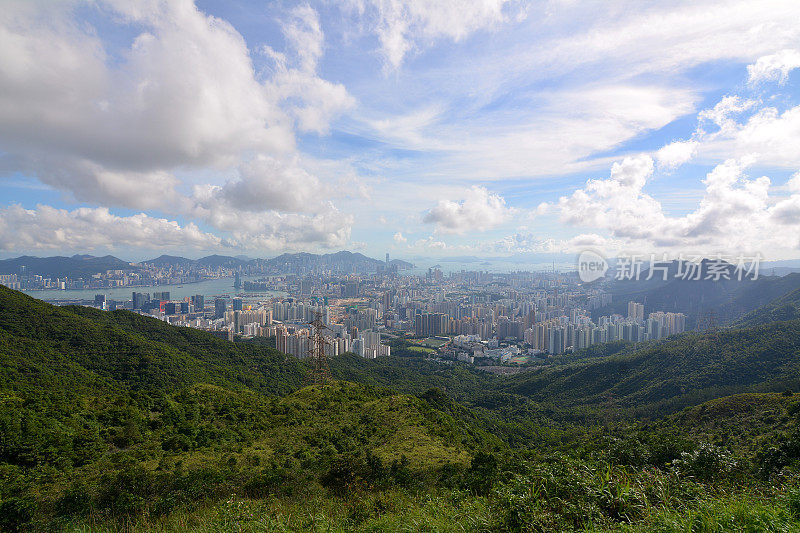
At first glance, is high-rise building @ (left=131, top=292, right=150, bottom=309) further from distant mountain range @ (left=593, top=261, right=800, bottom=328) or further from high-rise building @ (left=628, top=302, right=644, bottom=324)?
distant mountain range @ (left=593, top=261, right=800, bottom=328)

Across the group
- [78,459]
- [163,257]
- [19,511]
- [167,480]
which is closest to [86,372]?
[78,459]

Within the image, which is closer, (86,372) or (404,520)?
(404,520)

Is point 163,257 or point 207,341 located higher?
point 163,257

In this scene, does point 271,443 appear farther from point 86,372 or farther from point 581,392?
point 581,392

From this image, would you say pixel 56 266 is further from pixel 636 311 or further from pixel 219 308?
pixel 636 311

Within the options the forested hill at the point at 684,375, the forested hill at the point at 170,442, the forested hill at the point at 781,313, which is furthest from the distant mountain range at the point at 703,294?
the forested hill at the point at 170,442

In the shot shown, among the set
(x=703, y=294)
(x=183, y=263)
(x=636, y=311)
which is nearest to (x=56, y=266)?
(x=183, y=263)
